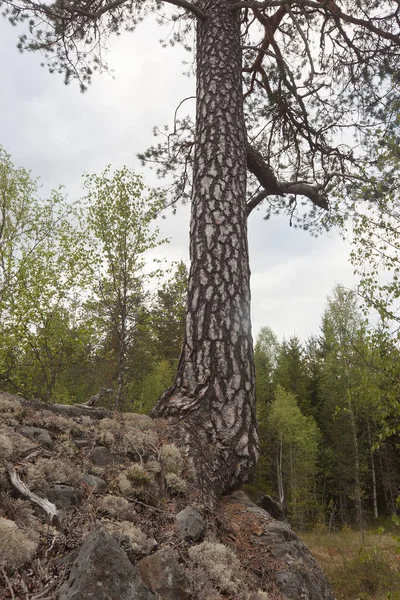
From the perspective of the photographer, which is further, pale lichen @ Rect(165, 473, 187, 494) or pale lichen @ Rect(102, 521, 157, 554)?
pale lichen @ Rect(165, 473, 187, 494)

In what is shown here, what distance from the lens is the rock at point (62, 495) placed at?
6.78ft

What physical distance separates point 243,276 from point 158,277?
10090mm

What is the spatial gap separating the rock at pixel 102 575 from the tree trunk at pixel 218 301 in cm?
143

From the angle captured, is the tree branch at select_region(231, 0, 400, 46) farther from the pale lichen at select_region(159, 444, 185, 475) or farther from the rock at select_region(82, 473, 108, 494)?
the rock at select_region(82, 473, 108, 494)

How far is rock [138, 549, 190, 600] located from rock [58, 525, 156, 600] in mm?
157

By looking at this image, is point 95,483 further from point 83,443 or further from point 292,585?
point 292,585

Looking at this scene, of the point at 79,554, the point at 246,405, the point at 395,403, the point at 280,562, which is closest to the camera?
the point at 79,554

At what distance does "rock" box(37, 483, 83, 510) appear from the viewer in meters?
2.07

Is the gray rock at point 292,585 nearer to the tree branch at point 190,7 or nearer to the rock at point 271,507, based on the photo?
the rock at point 271,507

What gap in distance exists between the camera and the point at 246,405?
3.32m

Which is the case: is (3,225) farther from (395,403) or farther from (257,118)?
(395,403)

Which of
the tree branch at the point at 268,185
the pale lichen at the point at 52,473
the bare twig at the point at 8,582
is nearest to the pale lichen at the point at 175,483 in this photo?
the pale lichen at the point at 52,473

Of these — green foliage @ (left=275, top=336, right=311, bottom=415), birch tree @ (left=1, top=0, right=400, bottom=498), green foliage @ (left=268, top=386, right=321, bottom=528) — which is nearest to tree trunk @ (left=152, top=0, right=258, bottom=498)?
birch tree @ (left=1, top=0, right=400, bottom=498)

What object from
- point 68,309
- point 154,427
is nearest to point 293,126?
point 154,427
